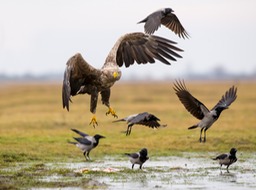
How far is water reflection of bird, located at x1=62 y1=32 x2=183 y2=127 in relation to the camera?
1266 centimetres

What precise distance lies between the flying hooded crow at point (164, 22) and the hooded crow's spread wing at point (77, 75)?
6.27ft

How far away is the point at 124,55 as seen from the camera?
1411 cm

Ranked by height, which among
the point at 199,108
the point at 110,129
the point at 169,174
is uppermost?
the point at 199,108

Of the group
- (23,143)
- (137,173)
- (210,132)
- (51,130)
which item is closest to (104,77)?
(137,173)

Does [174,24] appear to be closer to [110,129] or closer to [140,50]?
[140,50]

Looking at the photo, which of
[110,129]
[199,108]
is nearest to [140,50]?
[199,108]

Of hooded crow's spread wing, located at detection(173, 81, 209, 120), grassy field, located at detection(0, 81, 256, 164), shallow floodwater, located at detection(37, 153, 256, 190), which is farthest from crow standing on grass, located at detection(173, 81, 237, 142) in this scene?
grassy field, located at detection(0, 81, 256, 164)

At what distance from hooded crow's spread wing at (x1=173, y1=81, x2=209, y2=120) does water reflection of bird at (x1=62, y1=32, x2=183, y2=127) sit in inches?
60.9

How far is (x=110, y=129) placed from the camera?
995 inches

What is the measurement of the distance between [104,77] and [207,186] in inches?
113

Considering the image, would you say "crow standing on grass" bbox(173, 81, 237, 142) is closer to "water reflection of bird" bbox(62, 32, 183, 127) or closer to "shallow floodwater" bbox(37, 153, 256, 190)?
"shallow floodwater" bbox(37, 153, 256, 190)

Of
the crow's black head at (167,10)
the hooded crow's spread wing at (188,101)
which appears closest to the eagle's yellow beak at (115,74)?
the hooded crow's spread wing at (188,101)

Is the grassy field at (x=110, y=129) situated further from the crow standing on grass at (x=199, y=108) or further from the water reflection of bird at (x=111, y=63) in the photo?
the water reflection of bird at (x=111, y=63)

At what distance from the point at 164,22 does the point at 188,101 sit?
222 centimetres
